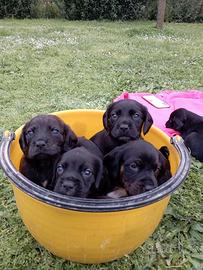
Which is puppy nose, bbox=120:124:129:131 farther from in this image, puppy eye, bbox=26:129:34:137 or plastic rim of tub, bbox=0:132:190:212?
plastic rim of tub, bbox=0:132:190:212

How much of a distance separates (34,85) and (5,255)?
406cm

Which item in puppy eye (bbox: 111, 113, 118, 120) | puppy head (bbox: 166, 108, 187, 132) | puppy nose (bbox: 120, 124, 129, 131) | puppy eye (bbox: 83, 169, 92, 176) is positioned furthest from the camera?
puppy head (bbox: 166, 108, 187, 132)

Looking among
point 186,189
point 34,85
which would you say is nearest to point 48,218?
point 186,189

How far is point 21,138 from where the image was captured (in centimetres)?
325

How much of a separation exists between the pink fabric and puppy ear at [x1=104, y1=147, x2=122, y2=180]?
6.93 feet

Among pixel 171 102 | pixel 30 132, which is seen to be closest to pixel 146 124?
pixel 30 132

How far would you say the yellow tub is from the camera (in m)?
2.38

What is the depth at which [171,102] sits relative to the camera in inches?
232

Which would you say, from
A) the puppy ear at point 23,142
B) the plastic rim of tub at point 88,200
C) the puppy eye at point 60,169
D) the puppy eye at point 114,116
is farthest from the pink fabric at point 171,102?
the plastic rim of tub at point 88,200

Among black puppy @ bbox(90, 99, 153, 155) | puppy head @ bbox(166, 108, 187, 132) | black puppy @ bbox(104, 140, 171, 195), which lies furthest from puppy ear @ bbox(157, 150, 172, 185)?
puppy head @ bbox(166, 108, 187, 132)

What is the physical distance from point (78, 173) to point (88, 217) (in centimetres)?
36

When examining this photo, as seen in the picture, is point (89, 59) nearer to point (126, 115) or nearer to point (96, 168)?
point (126, 115)

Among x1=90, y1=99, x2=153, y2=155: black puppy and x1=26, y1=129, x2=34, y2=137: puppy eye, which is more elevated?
x1=26, y1=129, x2=34, y2=137: puppy eye

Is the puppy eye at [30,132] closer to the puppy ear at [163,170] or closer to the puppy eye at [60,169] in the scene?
the puppy eye at [60,169]
